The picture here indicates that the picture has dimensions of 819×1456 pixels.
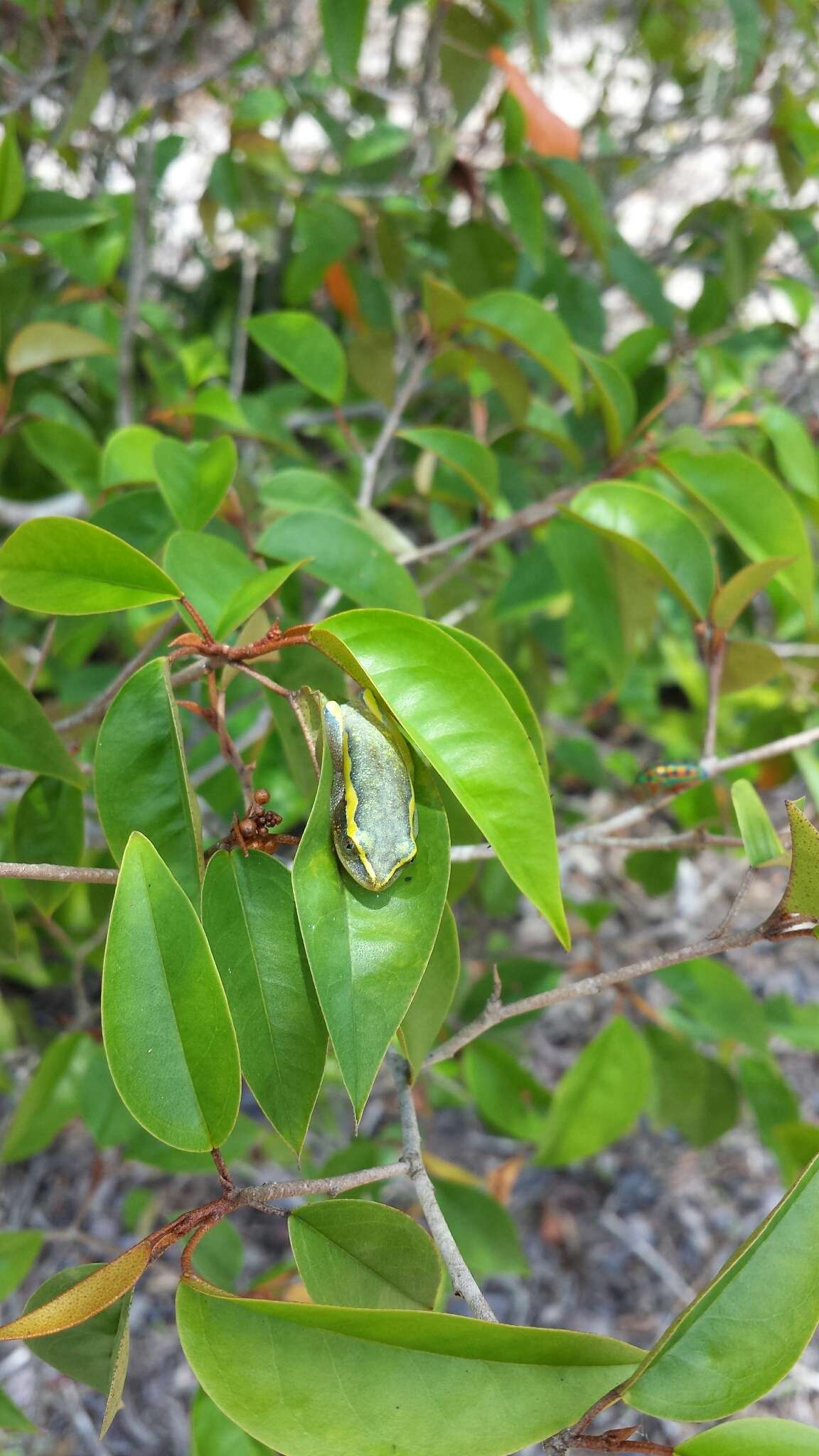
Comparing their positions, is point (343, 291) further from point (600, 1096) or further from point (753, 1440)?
point (753, 1440)

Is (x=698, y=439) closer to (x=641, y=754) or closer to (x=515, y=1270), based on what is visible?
(x=515, y=1270)

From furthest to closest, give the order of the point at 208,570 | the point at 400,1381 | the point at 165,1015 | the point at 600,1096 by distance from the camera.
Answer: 1. the point at 600,1096
2. the point at 208,570
3. the point at 165,1015
4. the point at 400,1381

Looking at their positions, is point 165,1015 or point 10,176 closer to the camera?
point 165,1015

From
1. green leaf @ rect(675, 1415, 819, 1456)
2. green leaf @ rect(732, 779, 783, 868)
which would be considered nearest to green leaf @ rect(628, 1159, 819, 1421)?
green leaf @ rect(675, 1415, 819, 1456)

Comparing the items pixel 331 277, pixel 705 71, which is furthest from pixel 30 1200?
pixel 705 71

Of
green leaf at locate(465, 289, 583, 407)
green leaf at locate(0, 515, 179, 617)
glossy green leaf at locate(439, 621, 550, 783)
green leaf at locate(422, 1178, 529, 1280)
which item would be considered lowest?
green leaf at locate(422, 1178, 529, 1280)

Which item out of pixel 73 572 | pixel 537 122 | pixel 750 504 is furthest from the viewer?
pixel 537 122

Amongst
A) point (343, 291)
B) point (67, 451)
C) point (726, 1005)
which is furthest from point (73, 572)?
point (343, 291)

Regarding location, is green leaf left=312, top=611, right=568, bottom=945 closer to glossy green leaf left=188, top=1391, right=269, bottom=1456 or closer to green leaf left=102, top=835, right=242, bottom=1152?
green leaf left=102, top=835, right=242, bottom=1152
